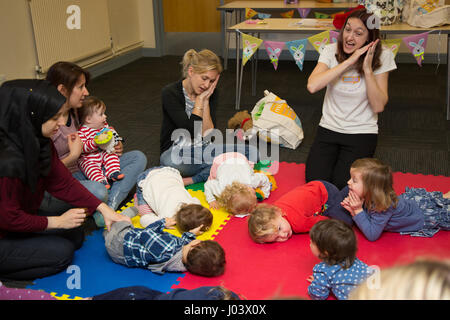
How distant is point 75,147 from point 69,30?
3.39m

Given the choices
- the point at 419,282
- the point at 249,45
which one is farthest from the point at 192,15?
the point at 419,282

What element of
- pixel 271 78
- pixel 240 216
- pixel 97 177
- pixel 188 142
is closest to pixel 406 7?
pixel 271 78

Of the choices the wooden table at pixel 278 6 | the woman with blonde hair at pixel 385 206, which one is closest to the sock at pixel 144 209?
the woman with blonde hair at pixel 385 206

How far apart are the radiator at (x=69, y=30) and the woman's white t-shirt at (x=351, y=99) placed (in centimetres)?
346

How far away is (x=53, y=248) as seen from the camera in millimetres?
2281

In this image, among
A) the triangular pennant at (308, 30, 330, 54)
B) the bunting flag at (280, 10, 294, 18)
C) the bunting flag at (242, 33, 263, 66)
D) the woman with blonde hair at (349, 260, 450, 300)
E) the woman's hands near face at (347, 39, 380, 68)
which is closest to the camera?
the woman with blonde hair at (349, 260, 450, 300)

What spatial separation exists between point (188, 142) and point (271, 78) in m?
3.30

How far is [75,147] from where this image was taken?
284 centimetres

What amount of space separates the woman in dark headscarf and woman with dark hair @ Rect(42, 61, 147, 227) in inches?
12.1

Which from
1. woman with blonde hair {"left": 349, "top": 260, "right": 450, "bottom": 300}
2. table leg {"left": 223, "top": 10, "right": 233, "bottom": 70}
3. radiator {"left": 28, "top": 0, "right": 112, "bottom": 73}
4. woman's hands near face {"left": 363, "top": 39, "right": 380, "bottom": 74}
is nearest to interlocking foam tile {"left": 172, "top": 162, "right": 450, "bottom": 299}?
woman's hands near face {"left": 363, "top": 39, "right": 380, "bottom": 74}

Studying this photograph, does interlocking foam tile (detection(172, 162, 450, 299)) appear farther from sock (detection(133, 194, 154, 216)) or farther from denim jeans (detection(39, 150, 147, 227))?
denim jeans (detection(39, 150, 147, 227))

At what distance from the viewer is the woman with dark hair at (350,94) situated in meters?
3.03

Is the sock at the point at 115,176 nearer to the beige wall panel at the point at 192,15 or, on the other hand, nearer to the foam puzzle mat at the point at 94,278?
the foam puzzle mat at the point at 94,278

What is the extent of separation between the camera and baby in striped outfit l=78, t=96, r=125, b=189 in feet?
9.96
